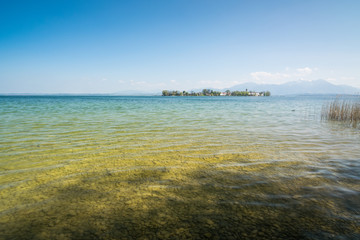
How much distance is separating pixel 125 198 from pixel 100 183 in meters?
1.05

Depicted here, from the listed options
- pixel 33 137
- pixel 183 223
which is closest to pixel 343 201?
pixel 183 223

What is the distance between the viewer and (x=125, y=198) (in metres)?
3.81

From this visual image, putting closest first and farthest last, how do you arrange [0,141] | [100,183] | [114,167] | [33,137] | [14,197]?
[14,197], [100,183], [114,167], [0,141], [33,137]

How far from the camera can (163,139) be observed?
927 cm

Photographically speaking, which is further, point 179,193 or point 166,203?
point 179,193

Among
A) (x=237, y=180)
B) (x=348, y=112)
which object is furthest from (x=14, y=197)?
(x=348, y=112)

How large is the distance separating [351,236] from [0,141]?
12.1 m

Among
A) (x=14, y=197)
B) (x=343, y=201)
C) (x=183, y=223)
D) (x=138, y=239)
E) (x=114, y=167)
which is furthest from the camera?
(x=114, y=167)

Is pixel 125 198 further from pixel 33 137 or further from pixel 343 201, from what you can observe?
pixel 33 137

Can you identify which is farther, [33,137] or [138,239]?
[33,137]

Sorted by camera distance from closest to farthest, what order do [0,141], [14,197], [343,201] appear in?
[343,201] < [14,197] < [0,141]

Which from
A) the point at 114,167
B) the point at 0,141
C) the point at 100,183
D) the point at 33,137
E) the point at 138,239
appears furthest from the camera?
the point at 33,137

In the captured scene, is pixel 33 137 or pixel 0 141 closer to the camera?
pixel 0 141

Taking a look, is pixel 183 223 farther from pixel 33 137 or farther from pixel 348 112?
pixel 348 112
